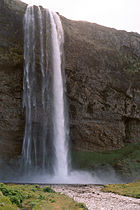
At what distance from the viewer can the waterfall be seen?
104 feet

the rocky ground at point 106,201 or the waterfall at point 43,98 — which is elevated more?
the waterfall at point 43,98

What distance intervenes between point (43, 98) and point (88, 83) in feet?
26.5

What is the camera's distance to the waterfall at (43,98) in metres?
31.7

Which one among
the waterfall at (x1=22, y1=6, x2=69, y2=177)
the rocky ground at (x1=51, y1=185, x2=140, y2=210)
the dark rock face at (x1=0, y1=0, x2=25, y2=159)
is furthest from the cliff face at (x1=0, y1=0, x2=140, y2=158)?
the rocky ground at (x1=51, y1=185, x2=140, y2=210)

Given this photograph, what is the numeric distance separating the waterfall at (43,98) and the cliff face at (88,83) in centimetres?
132

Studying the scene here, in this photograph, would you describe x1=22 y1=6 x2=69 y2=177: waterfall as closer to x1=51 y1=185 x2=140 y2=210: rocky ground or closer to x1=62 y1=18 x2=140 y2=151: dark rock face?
x1=62 y1=18 x2=140 y2=151: dark rock face

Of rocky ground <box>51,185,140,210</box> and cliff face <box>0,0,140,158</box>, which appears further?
cliff face <box>0,0,140,158</box>

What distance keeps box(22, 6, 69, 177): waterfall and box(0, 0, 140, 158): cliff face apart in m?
1.32

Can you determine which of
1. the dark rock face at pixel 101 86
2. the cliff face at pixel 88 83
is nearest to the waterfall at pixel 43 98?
the cliff face at pixel 88 83

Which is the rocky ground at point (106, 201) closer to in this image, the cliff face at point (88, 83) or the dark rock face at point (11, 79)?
the dark rock face at point (11, 79)

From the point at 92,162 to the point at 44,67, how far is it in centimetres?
1522

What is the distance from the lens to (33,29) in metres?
33.8

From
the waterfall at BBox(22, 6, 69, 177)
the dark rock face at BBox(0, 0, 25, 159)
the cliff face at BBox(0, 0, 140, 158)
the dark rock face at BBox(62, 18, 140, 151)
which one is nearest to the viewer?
the waterfall at BBox(22, 6, 69, 177)

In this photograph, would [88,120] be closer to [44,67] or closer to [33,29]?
[44,67]
